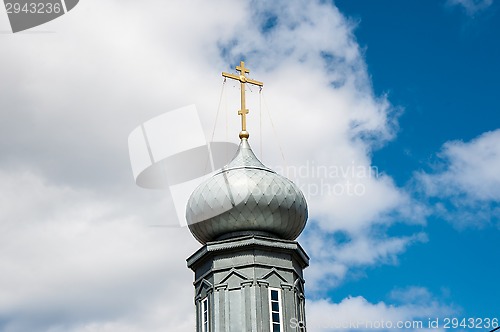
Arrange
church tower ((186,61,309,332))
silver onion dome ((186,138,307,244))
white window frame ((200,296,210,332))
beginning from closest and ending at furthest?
church tower ((186,61,309,332)), white window frame ((200,296,210,332)), silver onion dome ((186,138,307,244))

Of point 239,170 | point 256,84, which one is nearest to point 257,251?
point 239,170

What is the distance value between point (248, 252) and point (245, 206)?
5.39ft

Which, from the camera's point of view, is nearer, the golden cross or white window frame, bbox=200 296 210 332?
white window frame, bbox=200 296 210 332

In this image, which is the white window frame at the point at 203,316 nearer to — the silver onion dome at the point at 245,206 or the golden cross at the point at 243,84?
the silver onion dome at the point at 245,206

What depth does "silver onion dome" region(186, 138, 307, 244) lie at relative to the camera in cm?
3166

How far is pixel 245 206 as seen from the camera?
31.6 meters

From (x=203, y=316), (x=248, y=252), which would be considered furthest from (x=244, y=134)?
(x=203, y=316)

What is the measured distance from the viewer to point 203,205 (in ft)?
106

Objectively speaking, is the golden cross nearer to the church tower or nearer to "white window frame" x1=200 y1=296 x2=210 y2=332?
the church tower

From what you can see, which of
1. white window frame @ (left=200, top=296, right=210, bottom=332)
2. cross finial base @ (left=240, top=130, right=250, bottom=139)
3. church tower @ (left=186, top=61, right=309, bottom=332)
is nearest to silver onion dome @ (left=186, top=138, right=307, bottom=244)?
church tower @ (left=186, top=61, right=309, bottom=332)

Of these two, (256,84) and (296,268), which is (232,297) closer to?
(296,268)

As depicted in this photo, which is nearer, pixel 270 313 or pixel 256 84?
pixel 270 313

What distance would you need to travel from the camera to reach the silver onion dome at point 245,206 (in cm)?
3166

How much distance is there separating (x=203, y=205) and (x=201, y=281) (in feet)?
9.09
